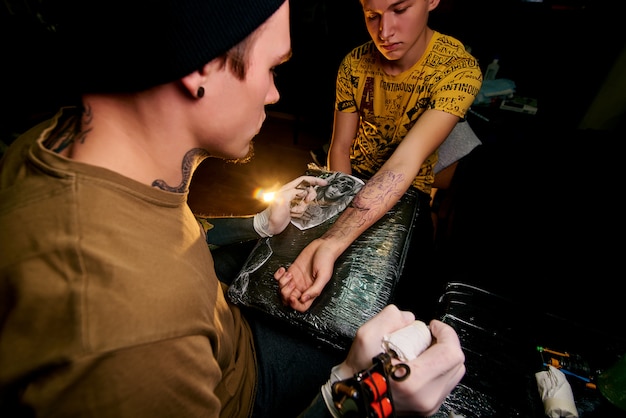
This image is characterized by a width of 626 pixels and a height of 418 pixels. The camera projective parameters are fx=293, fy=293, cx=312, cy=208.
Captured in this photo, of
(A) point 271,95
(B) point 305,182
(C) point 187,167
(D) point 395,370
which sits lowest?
(D) point 395,370

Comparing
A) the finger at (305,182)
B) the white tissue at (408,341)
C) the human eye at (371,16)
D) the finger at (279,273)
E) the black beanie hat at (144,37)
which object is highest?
the human eye at (371,16)

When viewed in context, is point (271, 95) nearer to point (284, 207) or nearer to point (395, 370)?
point (284, 207)

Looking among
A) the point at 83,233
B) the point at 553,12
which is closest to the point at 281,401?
the point at 83,233

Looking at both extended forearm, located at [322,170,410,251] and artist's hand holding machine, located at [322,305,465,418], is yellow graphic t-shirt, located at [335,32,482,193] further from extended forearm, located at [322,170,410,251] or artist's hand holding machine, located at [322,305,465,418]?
artist's hand holding machine, located at [322,305,465,418]

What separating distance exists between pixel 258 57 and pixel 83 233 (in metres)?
0.63

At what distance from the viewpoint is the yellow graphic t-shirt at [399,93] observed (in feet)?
5.99

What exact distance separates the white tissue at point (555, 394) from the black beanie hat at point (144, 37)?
137 centimetres

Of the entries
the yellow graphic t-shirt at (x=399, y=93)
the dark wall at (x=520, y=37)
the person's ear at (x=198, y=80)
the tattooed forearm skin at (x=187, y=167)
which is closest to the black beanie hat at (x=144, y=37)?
the person's ear at (x=198, y=80)

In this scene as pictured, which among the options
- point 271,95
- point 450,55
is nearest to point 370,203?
point 271,95

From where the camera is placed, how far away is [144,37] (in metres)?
0.65

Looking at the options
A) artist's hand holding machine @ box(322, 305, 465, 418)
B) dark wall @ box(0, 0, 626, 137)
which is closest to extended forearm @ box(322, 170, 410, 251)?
artist's hand holding machine @ box(322, 305, 465, 418)

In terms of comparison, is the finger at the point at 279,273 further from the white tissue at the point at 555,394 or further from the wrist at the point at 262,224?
the white tissue at the point at 555,394

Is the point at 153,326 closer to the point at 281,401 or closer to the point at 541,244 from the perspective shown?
the point at 281,401

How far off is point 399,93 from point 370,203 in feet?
3.14
